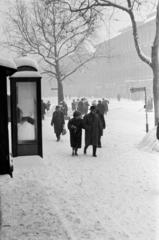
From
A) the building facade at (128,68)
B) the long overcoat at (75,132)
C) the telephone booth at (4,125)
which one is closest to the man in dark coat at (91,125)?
the long overcoat at (75,132)

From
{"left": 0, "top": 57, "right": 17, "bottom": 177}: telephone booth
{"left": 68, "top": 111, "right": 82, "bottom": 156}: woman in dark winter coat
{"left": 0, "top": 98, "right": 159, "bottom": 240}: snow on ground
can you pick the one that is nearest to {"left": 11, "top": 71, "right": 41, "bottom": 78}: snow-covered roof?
{"left": 68, "top": 111, "right": 82, "bottom": 156}: woman in dark winter coat

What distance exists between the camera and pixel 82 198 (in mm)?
6570

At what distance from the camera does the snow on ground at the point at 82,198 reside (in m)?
4.95

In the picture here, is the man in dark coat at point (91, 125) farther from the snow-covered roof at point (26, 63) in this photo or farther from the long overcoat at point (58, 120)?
the long overcoat at point (58, 120)

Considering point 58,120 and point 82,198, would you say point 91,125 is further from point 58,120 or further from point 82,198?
point 82,198

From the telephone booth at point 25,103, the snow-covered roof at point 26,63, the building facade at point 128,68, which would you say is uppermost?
the building facade at point 128,68

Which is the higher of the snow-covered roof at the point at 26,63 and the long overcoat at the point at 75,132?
the snow-covered roof at the point at 26,63

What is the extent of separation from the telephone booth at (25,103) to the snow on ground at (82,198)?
60 cm

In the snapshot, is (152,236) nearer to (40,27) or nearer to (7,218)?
(7,218)

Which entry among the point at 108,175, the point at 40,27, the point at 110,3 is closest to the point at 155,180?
the point at 108,175

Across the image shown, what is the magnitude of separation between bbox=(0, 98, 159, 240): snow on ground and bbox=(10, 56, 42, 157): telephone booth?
1.98ft

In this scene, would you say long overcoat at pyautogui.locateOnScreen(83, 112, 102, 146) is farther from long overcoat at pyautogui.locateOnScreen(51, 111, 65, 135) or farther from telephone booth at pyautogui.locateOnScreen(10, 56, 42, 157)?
long overcoat at pyautogui.locateOnScreen(51, 111, 65, 135)

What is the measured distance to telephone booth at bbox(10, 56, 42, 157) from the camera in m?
9.52

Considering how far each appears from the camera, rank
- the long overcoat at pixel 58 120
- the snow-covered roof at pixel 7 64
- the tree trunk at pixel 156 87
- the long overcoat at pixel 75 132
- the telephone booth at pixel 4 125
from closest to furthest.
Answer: the snow-covered roof at pixel 7 64, the telephone booth at pixel 4 125, the long overcoat at pixel 75 132, the tree trunk at pixel 156 87, the long overcoat at pixel 58 120
